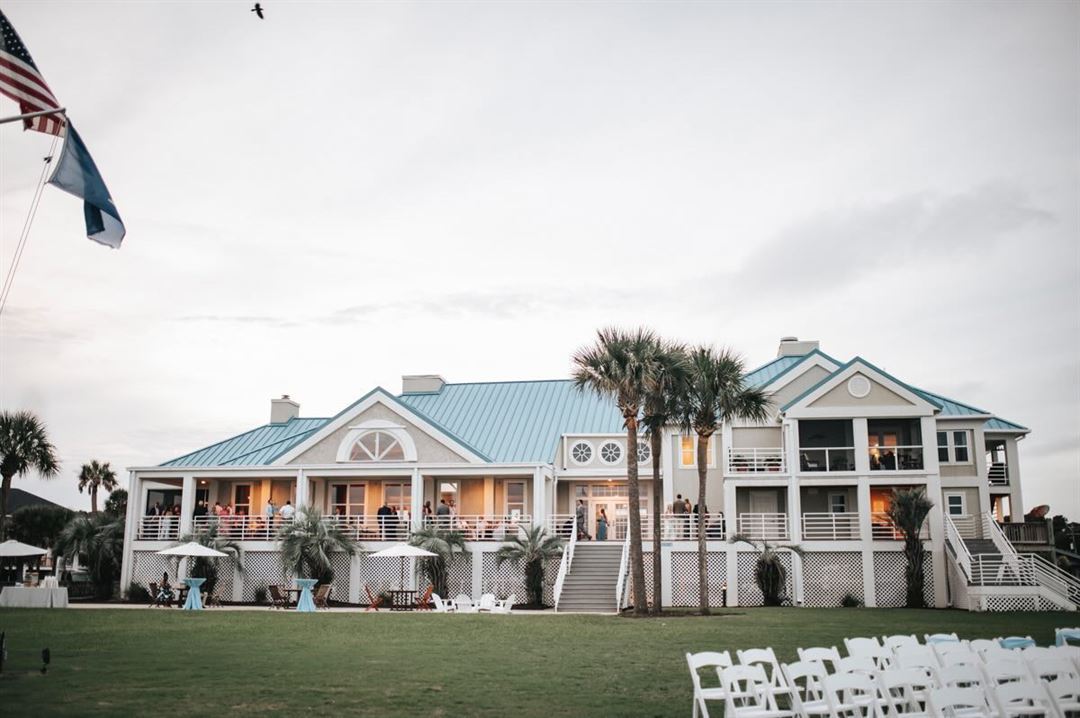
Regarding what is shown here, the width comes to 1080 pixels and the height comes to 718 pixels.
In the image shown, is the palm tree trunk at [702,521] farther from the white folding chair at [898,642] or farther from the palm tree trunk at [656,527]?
the white folding chair at [898,642]

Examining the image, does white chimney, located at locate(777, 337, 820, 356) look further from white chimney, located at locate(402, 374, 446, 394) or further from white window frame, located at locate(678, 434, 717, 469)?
white chimney, located at locate(402, 374, 446, 394)

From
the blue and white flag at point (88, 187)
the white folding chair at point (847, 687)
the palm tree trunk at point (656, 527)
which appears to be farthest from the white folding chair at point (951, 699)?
the palm tree trunk at point (656, 527)

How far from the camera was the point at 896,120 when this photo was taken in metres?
25.7

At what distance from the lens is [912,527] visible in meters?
32.9

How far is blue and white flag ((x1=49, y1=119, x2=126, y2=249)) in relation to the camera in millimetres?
13281

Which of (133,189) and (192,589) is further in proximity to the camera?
(192,589)

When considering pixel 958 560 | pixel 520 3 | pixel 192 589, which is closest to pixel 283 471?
pixel 192 589

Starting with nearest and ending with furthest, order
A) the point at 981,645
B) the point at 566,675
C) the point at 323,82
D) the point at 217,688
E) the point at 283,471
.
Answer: the point at 981,645 → the point at 217,688 → the point at 566,675 → the point at 323,82 → the point at 283,471

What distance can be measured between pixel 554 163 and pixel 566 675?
1859 centimetres

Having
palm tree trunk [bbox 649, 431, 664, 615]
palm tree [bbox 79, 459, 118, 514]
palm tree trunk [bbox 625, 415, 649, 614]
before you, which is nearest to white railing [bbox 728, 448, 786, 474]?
palm tree trunk [bbox 649, 431, 664, 615]

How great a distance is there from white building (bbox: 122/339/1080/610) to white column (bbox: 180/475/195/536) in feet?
0.20

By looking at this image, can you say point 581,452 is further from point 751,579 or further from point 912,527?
point 912,527

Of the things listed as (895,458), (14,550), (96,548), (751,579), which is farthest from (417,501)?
(895,458)

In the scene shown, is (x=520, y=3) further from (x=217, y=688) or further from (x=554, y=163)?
(x=217, y=688)
